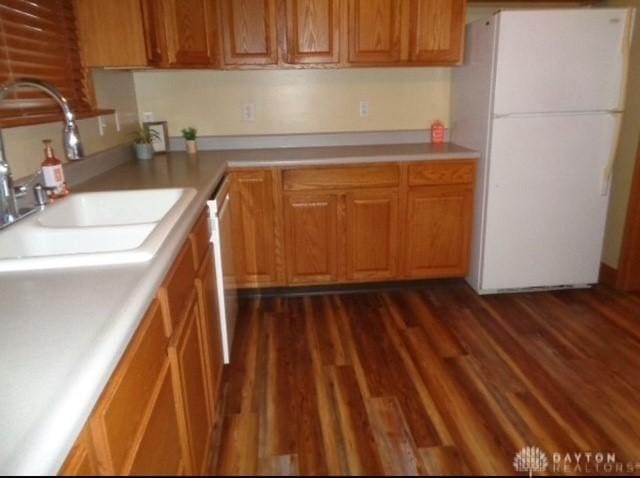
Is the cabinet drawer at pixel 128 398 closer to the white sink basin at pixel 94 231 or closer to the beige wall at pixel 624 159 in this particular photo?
the white sink basin at pixel 94 231

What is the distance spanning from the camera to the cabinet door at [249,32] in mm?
2531

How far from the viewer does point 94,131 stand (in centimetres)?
229

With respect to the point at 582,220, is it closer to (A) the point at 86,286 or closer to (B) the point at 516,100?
(B) the point at 516,100

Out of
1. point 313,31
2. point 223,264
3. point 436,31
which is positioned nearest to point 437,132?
point 436,31

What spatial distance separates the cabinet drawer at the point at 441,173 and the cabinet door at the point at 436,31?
1.95 ft

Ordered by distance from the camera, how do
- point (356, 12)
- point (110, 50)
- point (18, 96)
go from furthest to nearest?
point (356, 12) < point (110, 50) < point (18, 96)

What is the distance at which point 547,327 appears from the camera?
94.7 inches

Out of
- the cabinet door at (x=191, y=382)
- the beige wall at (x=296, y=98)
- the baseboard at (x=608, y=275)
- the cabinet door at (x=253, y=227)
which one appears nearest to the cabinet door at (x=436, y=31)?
the beige wall at (x=296, y=98)

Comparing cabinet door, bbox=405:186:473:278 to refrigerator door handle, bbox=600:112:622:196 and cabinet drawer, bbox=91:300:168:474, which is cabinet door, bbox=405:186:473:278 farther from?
cabinet drawer, bbox=91:300:168:474

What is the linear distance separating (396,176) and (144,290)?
1945 mm

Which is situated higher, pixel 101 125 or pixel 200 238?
pixel 101 125

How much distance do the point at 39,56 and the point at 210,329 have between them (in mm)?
1230

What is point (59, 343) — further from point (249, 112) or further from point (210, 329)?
point (249, 112)

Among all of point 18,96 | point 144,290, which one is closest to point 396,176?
point 18,96
